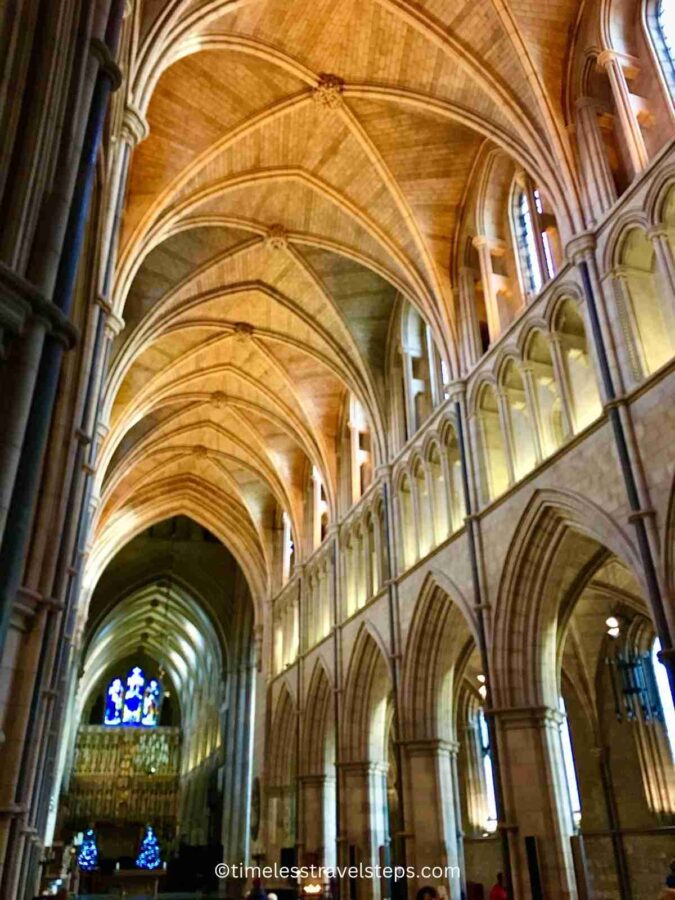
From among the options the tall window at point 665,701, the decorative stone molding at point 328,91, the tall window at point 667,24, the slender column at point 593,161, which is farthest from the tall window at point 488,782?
the tall window at point 667,24

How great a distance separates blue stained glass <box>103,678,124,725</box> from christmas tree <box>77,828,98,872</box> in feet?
19.8

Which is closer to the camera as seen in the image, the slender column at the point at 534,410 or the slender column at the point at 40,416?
the slender column at the point at 40,416

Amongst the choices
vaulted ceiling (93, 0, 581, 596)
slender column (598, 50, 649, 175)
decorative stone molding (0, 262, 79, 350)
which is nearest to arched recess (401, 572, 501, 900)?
vaulted ceiling (93, 0, 581, 596)

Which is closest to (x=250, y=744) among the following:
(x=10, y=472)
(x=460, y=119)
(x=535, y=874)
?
(x=535, y=874)

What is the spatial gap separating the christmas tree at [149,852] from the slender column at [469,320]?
1373 inches

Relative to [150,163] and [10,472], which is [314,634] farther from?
[10,472]

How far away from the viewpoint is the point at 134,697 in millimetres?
47844

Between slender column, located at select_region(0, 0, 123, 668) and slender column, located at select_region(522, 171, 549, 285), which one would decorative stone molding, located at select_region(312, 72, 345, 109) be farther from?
slender column, located at select_region(0, 0, 123, 668)

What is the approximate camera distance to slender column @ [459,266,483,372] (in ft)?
48.1

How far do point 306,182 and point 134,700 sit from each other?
127ft

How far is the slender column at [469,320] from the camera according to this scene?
1466 cm

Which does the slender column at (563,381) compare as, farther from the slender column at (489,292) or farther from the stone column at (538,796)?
the stone column at (538,796)

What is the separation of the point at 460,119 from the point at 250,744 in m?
23.6

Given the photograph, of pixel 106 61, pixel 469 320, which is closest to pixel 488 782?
pixel 469 320
